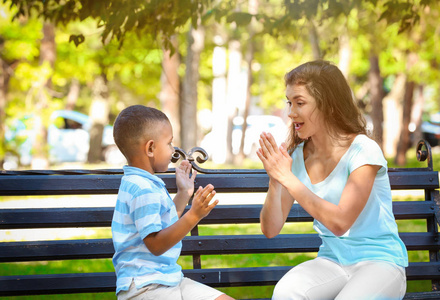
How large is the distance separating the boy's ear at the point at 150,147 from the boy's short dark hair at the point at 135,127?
2cm

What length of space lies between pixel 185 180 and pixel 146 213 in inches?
24.6

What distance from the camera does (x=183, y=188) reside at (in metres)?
3.02

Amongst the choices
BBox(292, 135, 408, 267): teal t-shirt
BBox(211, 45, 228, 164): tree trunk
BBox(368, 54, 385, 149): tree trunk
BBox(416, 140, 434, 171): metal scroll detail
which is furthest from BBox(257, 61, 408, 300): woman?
BBox(211, 45, 228, 164): tree trunk

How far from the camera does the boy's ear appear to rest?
103 inches

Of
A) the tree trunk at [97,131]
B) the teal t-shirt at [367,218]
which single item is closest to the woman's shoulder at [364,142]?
the teal t-shirt at [367,218]

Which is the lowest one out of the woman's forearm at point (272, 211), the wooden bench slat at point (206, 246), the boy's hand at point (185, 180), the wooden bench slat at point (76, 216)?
the wooden bench slat at point (206, 246)

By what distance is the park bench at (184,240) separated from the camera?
10.5 feet

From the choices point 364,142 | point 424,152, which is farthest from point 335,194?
point 424,152

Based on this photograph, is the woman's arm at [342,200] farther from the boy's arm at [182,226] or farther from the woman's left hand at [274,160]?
the boy's arm at [182,226]

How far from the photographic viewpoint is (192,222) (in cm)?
238

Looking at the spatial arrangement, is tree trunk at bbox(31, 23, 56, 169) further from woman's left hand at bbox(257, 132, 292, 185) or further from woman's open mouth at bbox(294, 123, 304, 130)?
woman's left hand at bbox(257, 132, 292, 185)

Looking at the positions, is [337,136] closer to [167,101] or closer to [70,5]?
[70,5]

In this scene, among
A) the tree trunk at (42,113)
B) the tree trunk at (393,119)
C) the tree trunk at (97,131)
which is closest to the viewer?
the tree trunk at (42,113)

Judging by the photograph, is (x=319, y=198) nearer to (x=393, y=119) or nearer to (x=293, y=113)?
(x=293, y=113)
